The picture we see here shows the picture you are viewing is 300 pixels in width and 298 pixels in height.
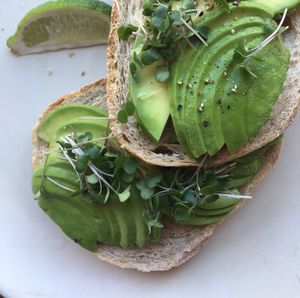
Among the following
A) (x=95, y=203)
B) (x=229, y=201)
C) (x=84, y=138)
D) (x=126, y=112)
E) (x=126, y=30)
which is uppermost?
(x=126, y=30)

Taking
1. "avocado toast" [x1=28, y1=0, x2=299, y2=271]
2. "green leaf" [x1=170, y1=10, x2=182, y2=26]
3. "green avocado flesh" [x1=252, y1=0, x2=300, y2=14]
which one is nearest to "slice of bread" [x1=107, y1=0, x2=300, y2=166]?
"avocado toast" [x1=28, y1=0, x2=299, y2=271]

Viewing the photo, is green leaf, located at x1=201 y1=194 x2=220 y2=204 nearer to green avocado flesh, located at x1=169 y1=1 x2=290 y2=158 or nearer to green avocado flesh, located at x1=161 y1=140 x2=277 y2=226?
green avocado flesh, located at x1=161 y1=140 x2=277 y2=226

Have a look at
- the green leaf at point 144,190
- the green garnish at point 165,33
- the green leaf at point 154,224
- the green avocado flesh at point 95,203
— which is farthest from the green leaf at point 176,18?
the green leaf at point 154,224

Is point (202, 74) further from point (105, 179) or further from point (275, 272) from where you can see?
point (275, 272)

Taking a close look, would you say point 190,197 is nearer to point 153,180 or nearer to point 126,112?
point 153,180

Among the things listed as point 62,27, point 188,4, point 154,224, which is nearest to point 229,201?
point 154,224

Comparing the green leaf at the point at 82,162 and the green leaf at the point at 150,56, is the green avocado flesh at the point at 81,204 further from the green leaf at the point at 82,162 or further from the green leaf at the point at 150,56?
the green leaf at the point at 150,56
